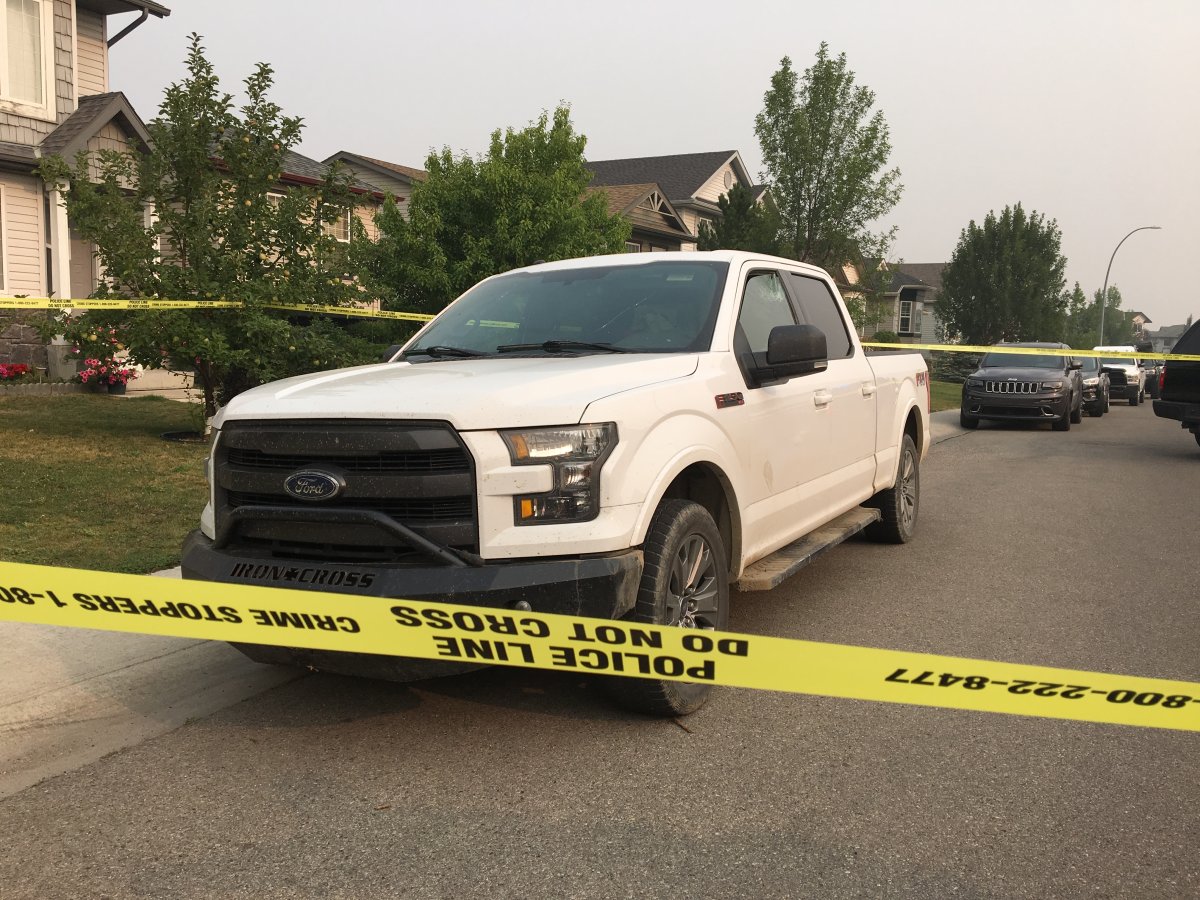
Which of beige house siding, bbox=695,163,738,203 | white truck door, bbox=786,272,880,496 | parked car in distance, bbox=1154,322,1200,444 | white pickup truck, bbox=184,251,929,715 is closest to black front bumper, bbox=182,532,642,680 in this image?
white pickup truck, bbox=184,251,929,715

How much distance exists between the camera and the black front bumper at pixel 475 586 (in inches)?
142

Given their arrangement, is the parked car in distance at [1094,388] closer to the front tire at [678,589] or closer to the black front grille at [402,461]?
the front tire at [678,589]

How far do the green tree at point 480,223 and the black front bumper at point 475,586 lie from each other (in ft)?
41.8

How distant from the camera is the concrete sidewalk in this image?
4031 mm

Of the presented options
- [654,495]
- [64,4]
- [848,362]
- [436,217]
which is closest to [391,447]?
[654,495]

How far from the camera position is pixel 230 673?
480 centimetres

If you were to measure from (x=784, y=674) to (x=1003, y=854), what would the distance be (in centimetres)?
111

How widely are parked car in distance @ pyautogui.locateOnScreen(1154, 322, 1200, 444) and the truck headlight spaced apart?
1156cm

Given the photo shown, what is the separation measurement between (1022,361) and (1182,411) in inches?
285

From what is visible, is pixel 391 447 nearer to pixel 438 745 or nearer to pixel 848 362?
pixel 438 745

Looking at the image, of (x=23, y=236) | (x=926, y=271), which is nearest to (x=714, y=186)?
(x=23, y=236)

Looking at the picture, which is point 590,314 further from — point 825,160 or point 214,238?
point 825,160

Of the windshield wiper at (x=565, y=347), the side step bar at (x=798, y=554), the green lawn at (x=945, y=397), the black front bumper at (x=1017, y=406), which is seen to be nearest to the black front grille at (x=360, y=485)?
the windshield wiper at (x=565, y=347)

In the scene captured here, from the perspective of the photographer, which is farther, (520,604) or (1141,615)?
(1141,615)
